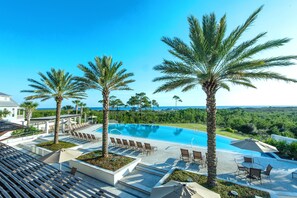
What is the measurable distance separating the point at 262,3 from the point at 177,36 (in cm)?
349


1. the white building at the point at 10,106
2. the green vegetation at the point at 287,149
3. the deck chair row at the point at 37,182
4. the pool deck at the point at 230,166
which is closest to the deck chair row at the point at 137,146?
the pool deck at the point at 230,166

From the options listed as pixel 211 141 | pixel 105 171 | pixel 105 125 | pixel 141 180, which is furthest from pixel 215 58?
pixel 105 125

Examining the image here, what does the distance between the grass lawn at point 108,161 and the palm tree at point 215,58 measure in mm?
4906

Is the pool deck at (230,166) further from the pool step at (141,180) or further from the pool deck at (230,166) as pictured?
the pool step at (141,180)

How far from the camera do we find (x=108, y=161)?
377 inches

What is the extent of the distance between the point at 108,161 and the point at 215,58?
8.40m

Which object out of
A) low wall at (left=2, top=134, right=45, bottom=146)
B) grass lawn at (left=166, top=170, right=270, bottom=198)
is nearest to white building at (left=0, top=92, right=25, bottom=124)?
low wall at (left=2, top=134, right=45, bottom=146)

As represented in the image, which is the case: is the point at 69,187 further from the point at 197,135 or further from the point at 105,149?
the point at 197,135

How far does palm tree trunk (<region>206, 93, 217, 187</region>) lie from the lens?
6.89 m

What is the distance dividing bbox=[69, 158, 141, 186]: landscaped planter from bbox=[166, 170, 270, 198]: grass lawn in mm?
2596

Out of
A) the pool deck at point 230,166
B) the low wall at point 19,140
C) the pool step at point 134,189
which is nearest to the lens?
the pool step at point 134,189

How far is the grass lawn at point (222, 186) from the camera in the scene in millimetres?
6277

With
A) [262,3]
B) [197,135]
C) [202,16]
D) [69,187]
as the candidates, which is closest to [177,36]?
[202,16]

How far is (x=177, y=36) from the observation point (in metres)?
7.73
